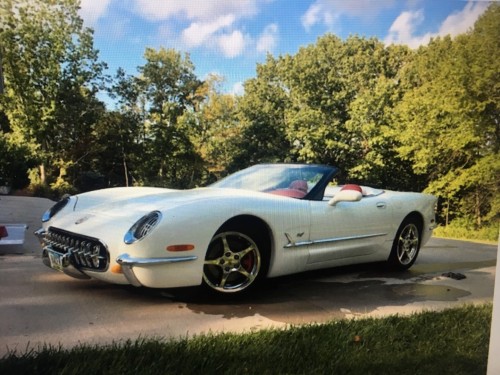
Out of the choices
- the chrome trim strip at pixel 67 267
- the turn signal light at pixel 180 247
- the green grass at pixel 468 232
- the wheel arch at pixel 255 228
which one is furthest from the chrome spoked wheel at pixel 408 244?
the chrome trim strip at pixel 67 267

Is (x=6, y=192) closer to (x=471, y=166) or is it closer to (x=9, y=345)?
(x=9, y=345)

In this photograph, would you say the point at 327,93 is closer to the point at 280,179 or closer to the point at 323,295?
the point at 280,179

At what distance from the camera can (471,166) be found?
2680 millimetres

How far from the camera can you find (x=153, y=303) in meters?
1.91

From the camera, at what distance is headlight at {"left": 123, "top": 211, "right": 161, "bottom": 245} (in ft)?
5.89

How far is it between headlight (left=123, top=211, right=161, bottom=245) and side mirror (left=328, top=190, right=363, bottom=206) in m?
0.95

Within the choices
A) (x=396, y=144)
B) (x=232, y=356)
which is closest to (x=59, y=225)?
(x=232, y=356)

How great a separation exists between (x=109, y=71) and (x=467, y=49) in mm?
2043

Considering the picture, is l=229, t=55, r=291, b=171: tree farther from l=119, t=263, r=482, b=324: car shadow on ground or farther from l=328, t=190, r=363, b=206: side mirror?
l=119, t=263, r=482, b=324: car shadow on ground

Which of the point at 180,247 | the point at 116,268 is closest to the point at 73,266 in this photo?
the point at 116,268

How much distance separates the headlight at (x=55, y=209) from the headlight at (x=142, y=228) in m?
0.33

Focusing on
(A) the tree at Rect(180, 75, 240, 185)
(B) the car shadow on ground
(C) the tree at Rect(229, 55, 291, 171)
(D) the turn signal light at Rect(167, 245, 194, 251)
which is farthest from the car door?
(D) the turn signal light at Rect(167, 245, 194, 251)

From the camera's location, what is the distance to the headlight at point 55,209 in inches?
74.2

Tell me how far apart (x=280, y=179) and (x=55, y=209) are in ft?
3.53
